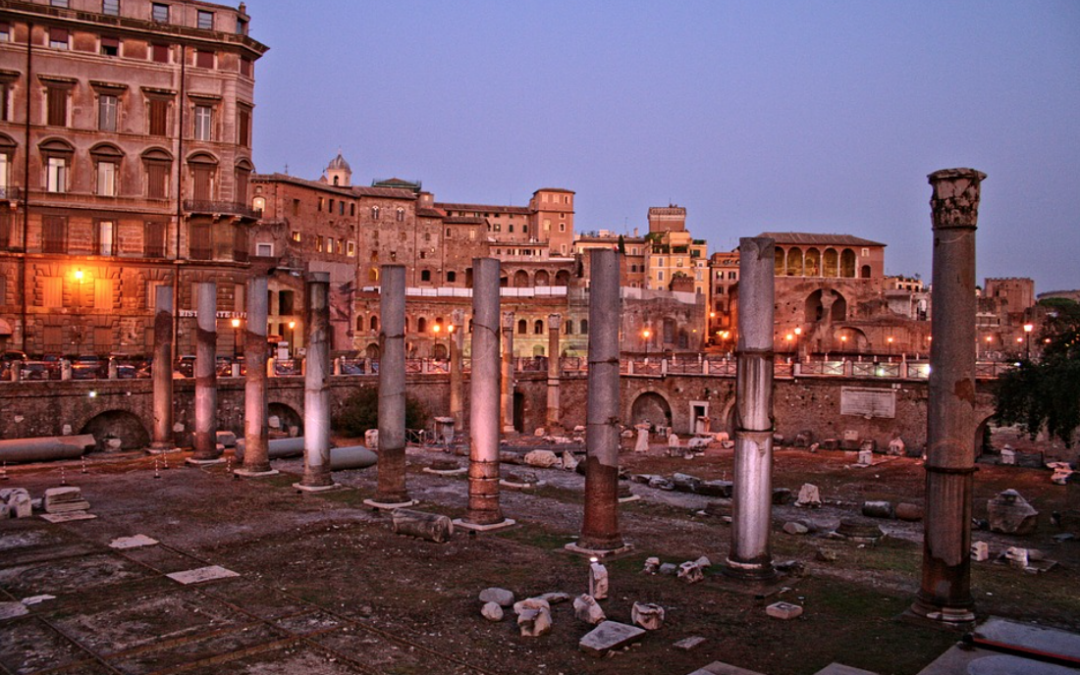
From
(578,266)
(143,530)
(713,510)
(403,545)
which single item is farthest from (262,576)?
(578,266)

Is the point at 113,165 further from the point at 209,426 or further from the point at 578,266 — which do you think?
the point at 578,266

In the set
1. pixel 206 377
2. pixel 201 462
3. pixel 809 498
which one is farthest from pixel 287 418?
pixel 809 498

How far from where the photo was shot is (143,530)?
1436cm

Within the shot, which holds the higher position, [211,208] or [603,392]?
[211,208]

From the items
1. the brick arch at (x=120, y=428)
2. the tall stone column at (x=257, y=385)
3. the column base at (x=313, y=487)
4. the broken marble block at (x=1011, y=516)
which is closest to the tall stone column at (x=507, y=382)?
the brick arch at (x=120, y=428)

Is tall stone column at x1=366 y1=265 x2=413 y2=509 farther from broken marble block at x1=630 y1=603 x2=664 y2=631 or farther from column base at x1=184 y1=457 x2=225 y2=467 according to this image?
broken marble block at x1=630 y1=603 x2=664 y2=631

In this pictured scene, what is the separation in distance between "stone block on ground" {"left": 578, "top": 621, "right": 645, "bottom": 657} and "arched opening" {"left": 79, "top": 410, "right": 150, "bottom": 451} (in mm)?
20532

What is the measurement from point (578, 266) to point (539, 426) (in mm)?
34434

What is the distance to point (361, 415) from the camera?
30062 mm

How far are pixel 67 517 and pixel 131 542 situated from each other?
266cm

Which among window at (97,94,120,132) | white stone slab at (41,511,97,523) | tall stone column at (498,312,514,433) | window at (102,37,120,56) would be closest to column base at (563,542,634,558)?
white stone slab at (41,511,97,523)

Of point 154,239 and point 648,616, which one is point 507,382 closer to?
point 154,239

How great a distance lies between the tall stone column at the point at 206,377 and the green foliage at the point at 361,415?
27.8 ft

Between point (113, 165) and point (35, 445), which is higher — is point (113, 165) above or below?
above
